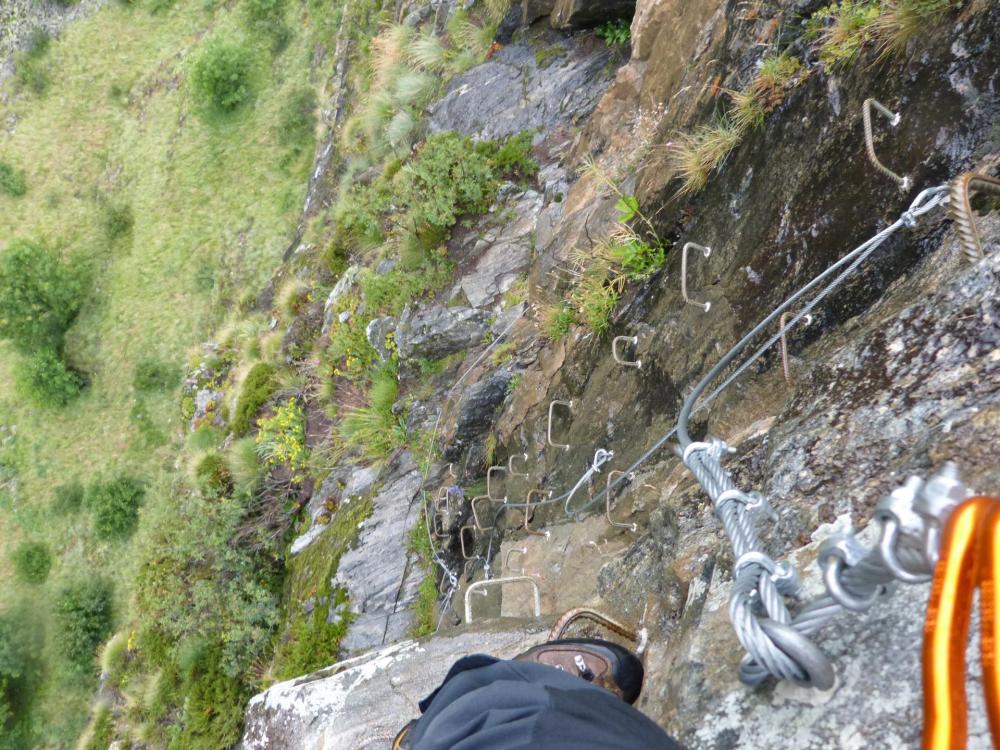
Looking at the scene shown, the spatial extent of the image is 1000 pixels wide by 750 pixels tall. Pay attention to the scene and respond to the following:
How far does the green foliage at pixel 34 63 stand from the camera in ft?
50.7

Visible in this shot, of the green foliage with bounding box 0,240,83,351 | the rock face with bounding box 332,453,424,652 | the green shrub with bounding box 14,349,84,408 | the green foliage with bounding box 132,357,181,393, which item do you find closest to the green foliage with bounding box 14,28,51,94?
the green foliage with bounding box 0,240,83,351

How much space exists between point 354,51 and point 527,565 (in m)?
10.2

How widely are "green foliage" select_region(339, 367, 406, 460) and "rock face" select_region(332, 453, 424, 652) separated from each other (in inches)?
17.9

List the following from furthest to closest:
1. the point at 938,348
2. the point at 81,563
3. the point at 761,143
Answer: the point at 81,563 < the point at 761,143 < the point at 938,348

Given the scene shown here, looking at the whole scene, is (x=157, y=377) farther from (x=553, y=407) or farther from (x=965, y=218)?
(x=965, y=218)

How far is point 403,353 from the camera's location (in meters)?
7.05

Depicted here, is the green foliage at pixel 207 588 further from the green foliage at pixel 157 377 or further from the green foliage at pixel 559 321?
the green foliage at pixel 559 321

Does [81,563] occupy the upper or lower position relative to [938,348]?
lower

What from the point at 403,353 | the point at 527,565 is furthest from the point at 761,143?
the point at 403,353

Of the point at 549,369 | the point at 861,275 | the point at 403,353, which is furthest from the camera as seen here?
the point at 403,353

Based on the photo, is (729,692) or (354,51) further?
(354,51)

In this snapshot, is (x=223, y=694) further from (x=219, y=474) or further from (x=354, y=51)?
(x=354, y=51)

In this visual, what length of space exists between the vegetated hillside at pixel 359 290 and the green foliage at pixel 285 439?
0.05 meters

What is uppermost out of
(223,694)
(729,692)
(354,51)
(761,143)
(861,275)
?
(354,51)
